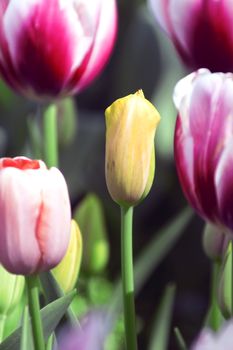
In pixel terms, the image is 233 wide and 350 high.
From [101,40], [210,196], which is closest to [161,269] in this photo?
[101,40]

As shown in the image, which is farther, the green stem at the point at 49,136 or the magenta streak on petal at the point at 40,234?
the green stem at the point at 49,136

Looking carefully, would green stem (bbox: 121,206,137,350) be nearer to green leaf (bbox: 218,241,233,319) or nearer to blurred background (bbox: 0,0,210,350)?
green leaf (bbox: 218,241,233,319)

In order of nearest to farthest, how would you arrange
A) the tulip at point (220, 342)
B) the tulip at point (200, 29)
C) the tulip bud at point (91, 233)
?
the tulip at point (220, 342)
the tulip at point (200, 29)
the tulip bud at point (91, 233)

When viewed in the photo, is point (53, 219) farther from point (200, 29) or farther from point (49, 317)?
point (200, 29)

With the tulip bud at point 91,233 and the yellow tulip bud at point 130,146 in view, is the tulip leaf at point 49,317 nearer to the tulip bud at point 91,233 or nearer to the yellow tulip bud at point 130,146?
the yellow tulip bud at point 130,146

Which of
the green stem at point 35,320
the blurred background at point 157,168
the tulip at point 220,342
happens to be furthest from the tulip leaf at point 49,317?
the blurred background at point 157,168

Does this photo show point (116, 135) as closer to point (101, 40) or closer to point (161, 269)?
point (101, 40)

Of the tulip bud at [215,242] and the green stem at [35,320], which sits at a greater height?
the green stem at [35,320]
